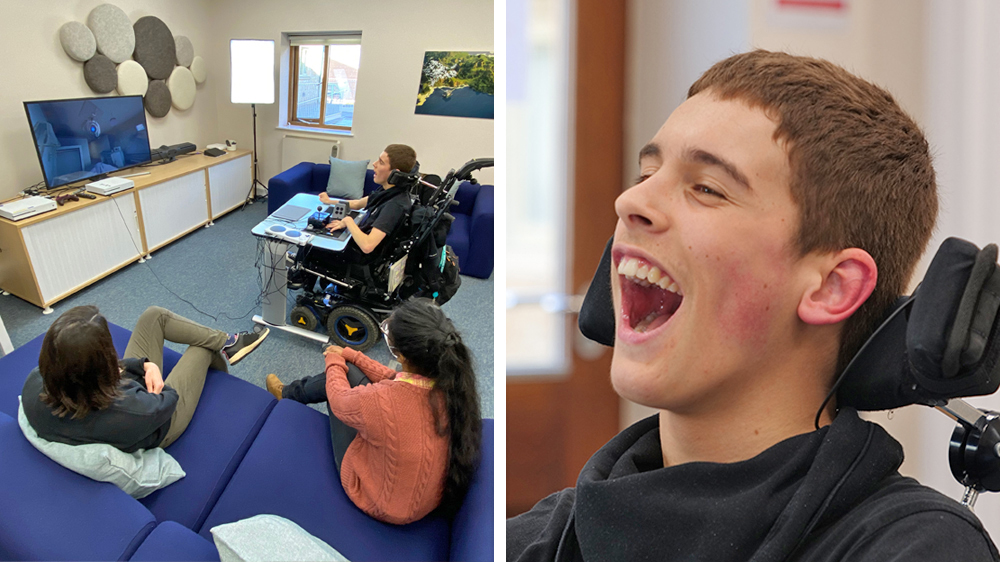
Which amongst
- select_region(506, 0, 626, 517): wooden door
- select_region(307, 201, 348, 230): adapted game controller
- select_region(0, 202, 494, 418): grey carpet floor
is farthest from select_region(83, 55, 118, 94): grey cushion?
select_region(506, 0, 626, 517): wooden door

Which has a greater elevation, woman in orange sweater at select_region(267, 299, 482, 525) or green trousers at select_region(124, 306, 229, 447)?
green trousers at select_region(124, 306, 229, 447)

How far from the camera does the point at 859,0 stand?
640 millimetres

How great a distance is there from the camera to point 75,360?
2.53 feet

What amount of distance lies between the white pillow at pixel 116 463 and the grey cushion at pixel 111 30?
0.55m

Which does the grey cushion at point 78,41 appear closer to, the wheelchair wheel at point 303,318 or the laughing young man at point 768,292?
the wheelchair wheel at point 303,318

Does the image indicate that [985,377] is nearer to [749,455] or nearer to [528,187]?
[749,455]

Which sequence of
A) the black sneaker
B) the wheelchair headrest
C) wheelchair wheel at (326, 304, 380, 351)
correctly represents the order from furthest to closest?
wheelchair wheel at (326, 304, 380, 351), the black sneaker, the wheelchair headrest

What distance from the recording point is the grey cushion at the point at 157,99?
873 millimetres

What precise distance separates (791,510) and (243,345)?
0.92 m

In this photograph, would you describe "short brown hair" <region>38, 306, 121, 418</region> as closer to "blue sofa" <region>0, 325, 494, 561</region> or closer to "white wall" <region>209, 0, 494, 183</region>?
"blue sofa" <region>0, 325, 494, 561</region>

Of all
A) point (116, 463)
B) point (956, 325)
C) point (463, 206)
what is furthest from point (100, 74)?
point (956, 325)

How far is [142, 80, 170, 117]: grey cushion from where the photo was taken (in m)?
0.87

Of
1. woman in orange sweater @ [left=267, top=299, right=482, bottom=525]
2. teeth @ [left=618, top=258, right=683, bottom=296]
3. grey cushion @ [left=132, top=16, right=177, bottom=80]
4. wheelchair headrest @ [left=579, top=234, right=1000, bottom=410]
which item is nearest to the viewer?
wheelchair headrest @ [left=579, top=234, right=1000, bottom=410]

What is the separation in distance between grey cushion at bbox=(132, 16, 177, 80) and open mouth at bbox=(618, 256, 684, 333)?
2.66 ft
